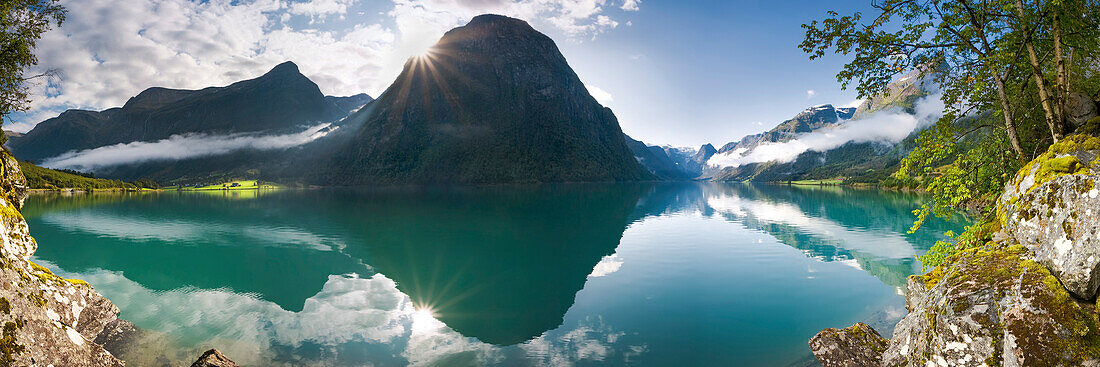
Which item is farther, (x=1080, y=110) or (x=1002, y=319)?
(x=1080, y=110)

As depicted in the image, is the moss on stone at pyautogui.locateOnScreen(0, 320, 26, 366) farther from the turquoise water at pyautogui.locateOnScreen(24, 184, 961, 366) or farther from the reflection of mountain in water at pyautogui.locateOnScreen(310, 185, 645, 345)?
the reflection of mountain in water at pyautogui.locateOnScreen(310, 185, 645, 345)

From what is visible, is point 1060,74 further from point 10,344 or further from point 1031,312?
point 10,344

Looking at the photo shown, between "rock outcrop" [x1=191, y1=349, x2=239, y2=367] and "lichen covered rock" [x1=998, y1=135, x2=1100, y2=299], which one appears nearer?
"lichen covered rock" [x1=998, y1=135, x2=1100, y2=299]

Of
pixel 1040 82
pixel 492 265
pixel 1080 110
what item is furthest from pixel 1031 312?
pixel 492 265

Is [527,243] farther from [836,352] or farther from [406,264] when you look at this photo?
[836,352]

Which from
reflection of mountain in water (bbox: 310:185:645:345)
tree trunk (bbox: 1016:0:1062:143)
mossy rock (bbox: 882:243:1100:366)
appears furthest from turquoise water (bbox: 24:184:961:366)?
tree trunk (bbox: 1016:0:1062:143)

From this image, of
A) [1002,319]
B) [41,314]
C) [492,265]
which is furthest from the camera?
[492,265]

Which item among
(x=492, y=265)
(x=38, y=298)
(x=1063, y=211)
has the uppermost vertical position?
(x=1063, y=211)
